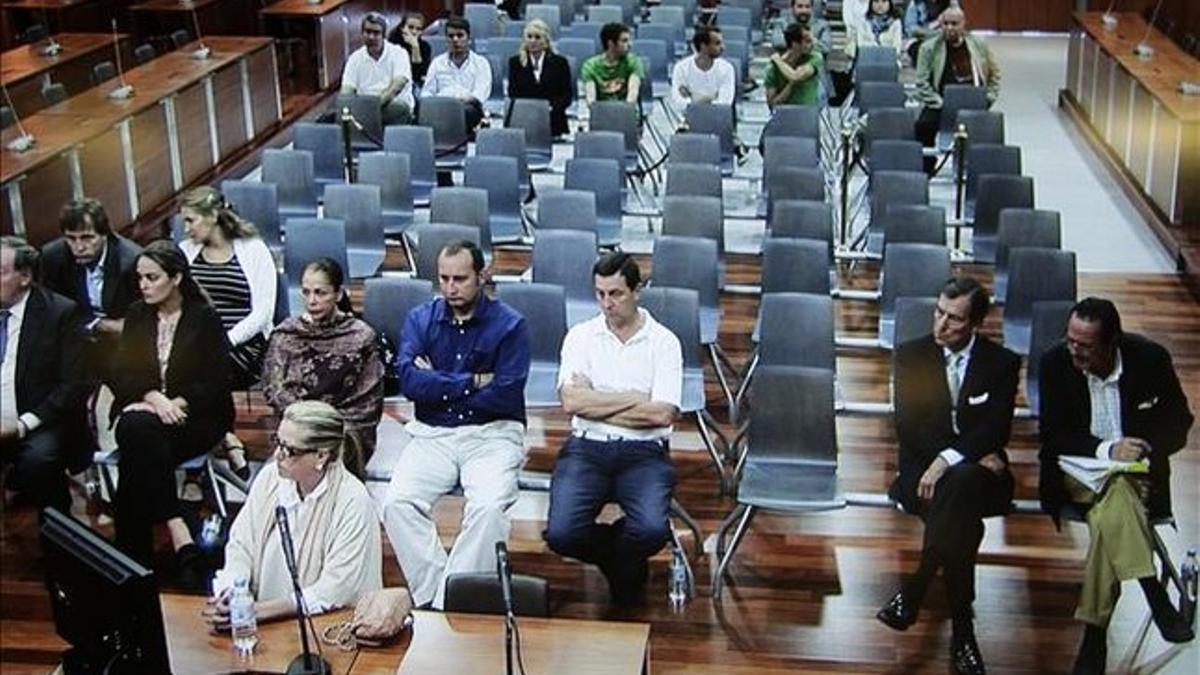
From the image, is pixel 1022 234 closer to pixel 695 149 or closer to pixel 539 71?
pixel 695 149

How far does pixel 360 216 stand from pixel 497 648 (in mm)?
3877

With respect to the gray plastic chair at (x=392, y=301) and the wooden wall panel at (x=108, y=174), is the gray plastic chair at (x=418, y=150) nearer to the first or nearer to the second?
the wooden wall panel at (x=108, y=174)

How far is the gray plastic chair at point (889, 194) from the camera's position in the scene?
25.1 feet

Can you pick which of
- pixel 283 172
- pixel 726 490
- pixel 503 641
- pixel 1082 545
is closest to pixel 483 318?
pixel 726 490

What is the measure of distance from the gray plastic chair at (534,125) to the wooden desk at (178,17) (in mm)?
4600

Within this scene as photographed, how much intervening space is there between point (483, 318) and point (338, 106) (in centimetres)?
434

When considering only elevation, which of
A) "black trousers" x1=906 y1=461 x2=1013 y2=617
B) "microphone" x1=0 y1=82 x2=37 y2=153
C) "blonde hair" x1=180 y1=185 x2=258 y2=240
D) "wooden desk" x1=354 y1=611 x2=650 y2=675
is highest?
"microphone" x1=0 y1=82 x2=37 y2=153

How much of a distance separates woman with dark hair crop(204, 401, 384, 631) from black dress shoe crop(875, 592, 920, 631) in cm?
166

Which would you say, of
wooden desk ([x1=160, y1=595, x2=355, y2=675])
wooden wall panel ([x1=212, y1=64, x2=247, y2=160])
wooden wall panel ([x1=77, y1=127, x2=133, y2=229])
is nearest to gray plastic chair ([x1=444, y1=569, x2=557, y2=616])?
wooden desk ([x1=160, y1=595, x2=355, y2=675])

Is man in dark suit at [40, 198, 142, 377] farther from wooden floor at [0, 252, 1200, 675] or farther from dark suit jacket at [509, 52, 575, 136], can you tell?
dark suit jacket at [509, 52, 575, 136]

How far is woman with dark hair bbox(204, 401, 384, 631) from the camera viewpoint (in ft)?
14.2

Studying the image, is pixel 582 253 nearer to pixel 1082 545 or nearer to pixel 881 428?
pixel 881 428

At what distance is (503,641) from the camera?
402 cm

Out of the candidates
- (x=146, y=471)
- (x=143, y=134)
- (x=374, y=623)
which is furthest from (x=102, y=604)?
(x=143, y=134)
